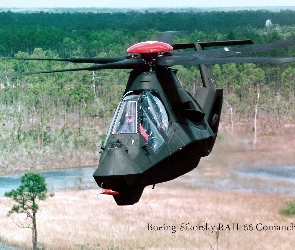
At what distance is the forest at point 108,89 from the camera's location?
5750cm

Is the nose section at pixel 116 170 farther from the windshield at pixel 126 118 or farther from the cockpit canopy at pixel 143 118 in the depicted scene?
the cockpit canopy at pixel 143 118

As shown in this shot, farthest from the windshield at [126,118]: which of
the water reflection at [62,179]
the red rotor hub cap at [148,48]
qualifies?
the water reflection at [62,179]

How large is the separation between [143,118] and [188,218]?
21446mm

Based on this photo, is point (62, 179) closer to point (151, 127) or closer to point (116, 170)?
point (151, 127)

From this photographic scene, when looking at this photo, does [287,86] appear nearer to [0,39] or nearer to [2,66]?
[2,66]

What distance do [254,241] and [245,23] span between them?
29600 millimetres

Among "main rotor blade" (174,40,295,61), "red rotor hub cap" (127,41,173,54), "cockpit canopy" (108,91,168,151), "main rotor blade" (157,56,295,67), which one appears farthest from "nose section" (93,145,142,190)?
"main rotor blade" (174,40,295,61)

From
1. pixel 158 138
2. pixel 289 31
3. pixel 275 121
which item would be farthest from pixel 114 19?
pixel 158 138

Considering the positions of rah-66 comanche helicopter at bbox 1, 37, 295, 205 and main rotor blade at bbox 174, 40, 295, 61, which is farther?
main rotor blade at bbox 174, 40, 295, 61

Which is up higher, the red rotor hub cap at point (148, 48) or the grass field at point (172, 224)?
the red rotor hub cap at point (148, 48)

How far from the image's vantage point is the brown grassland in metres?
37.8

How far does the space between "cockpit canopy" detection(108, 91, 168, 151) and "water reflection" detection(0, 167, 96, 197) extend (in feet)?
99.7

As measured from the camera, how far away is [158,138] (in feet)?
60.8

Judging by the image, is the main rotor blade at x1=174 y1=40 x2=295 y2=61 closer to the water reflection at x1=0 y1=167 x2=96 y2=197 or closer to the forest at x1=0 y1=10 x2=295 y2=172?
the water reflection at x1=0 y1=167 x2=96 y2=197
